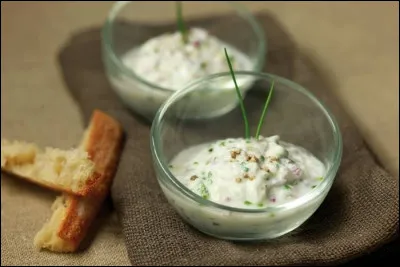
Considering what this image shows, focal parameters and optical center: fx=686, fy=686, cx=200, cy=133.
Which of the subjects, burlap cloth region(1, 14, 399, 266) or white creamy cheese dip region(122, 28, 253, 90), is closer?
burlap cloth region(1, 14, 399, 266)

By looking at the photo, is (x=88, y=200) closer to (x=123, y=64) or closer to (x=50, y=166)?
(x=50, y=166)

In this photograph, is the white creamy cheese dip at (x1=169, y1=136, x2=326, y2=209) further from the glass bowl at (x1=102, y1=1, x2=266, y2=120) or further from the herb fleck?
the glass bowl at (x1=102, y1=1, x2=266, y2=120)

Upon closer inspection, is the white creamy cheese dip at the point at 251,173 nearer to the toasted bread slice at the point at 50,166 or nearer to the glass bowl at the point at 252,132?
the glass bowl at the point at 252,132

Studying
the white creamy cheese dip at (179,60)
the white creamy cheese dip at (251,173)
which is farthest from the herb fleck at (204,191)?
the white creamy cheese dip at (179,60)

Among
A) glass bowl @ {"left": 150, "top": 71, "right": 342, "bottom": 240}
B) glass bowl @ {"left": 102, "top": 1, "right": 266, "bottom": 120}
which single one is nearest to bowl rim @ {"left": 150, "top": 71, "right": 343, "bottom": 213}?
glass bowl @ {"left": 150, "top": 71, "right": 342, "bottom": 240}

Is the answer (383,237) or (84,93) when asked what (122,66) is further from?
(383,237)

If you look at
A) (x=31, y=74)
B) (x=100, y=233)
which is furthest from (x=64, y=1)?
(x=100, y=233)
